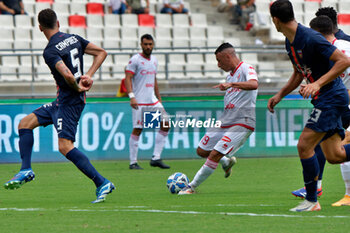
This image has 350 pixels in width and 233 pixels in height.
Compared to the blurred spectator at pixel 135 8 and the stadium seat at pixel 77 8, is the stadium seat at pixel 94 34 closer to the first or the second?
the stadium seat at pixel 77 8

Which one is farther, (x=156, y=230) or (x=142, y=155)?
(x=142, y=155)

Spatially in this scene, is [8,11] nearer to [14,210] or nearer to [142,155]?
[142,155]

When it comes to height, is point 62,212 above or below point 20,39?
below

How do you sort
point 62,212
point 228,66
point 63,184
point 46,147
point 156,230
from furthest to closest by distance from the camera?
point 46,147, point 63,184, point 228,66, point 62,212, point 156,230

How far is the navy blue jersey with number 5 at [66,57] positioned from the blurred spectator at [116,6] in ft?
41.6

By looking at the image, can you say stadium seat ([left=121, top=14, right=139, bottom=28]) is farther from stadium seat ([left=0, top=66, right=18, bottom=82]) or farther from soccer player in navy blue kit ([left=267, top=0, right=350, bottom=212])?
soccer player in navy blue kit ([left=267, top=0, right=350, bottom=212])

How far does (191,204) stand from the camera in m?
7.88

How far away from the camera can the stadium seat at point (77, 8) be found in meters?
20.6

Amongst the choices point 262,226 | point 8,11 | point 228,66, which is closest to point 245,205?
point 262,226

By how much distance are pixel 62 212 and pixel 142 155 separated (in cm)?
796

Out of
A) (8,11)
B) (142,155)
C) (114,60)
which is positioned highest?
(8,11)

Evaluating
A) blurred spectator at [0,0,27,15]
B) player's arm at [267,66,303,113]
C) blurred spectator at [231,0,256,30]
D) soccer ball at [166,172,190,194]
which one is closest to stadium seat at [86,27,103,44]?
blurred spectator at [0,0,27,15]

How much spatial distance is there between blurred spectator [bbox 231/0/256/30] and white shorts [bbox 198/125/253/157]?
1375 centimetres

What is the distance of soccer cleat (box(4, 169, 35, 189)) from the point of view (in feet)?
26.1
